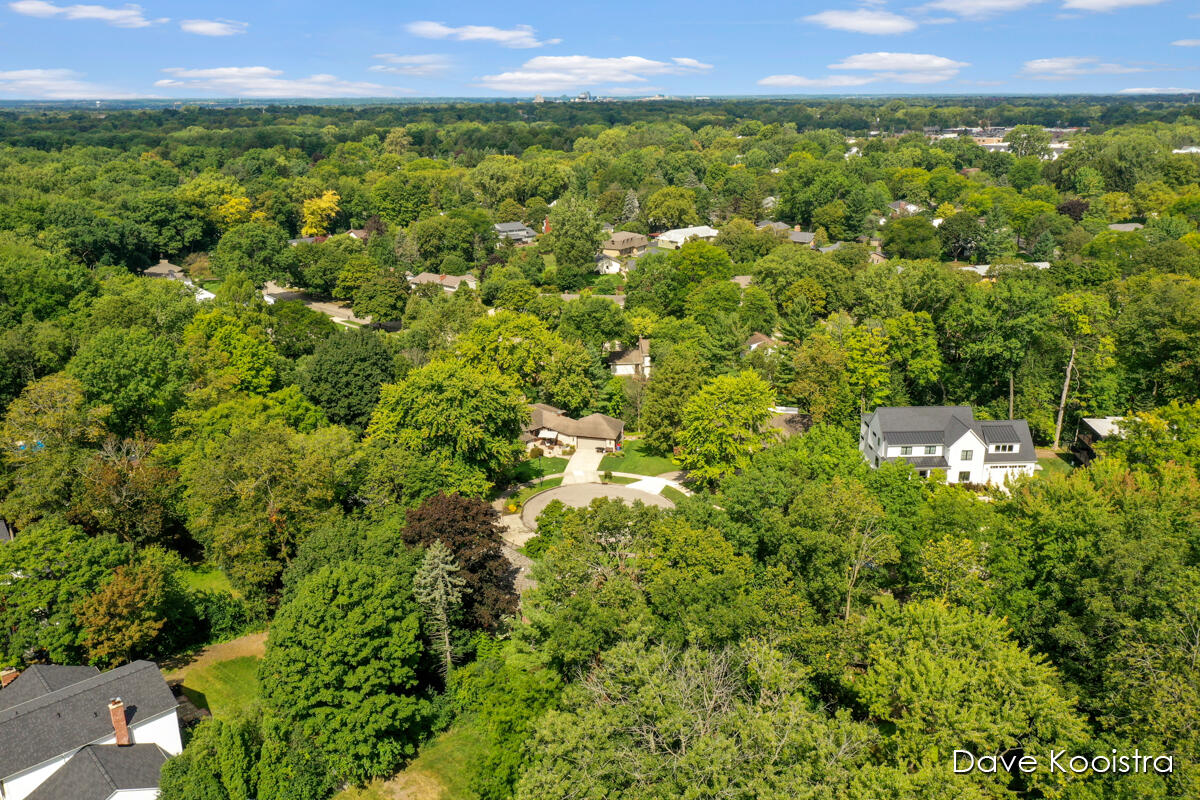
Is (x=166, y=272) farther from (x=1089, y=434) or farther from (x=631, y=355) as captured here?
(x=1089, y=434)

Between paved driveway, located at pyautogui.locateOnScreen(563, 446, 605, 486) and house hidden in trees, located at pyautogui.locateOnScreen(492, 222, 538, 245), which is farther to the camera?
house hidden in trees, located at pyautogui.locateOnScreen(492, 222, 538, 245)

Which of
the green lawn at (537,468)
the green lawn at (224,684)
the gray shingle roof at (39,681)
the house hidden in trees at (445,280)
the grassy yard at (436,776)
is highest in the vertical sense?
the house hidden in trees at (445,280)

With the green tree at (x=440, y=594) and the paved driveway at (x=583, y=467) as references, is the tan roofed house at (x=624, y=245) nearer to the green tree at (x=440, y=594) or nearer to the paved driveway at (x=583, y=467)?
the paved driveway at (x=583, y=467)

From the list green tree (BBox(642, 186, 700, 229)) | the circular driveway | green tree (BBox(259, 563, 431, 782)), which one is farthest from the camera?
green tree (BBox(642, 186, 700, 229))

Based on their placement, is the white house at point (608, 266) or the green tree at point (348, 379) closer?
the green tree at point (348, 379)

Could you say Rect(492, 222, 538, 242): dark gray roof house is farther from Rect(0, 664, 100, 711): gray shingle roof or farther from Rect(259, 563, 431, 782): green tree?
Rect(0, 664, 100, 711): gray shingle roof


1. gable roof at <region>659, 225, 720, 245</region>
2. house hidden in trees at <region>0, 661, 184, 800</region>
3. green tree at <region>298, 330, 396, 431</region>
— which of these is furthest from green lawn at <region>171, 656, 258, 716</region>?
gable roof at <region>659, 225, 720, 245</region>

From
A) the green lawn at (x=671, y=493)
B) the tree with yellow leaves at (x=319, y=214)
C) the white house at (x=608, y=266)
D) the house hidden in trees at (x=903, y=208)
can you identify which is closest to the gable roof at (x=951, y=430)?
the green lawn at (x=671, y=493)
